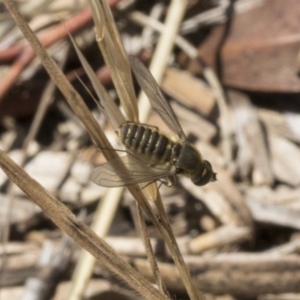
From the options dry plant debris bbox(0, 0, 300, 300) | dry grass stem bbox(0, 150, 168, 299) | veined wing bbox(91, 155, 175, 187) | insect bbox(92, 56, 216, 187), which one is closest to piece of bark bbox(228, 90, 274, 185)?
dry plant debris bbox(0, 0, 300, 300)

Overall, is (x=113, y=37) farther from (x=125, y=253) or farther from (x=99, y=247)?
(x=125, y=253)

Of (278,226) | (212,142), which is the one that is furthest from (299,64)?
(278,226)

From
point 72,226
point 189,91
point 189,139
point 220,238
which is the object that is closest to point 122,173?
point 72,226

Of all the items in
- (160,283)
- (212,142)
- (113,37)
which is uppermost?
(212,142)

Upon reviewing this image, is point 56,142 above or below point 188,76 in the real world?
below

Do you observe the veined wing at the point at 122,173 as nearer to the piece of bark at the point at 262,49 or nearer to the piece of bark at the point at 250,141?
the piece of bark at the point at 250,141

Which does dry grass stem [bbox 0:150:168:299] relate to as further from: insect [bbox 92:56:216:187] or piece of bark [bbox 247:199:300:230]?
piece of bark [bbox 247:199:300:230]
